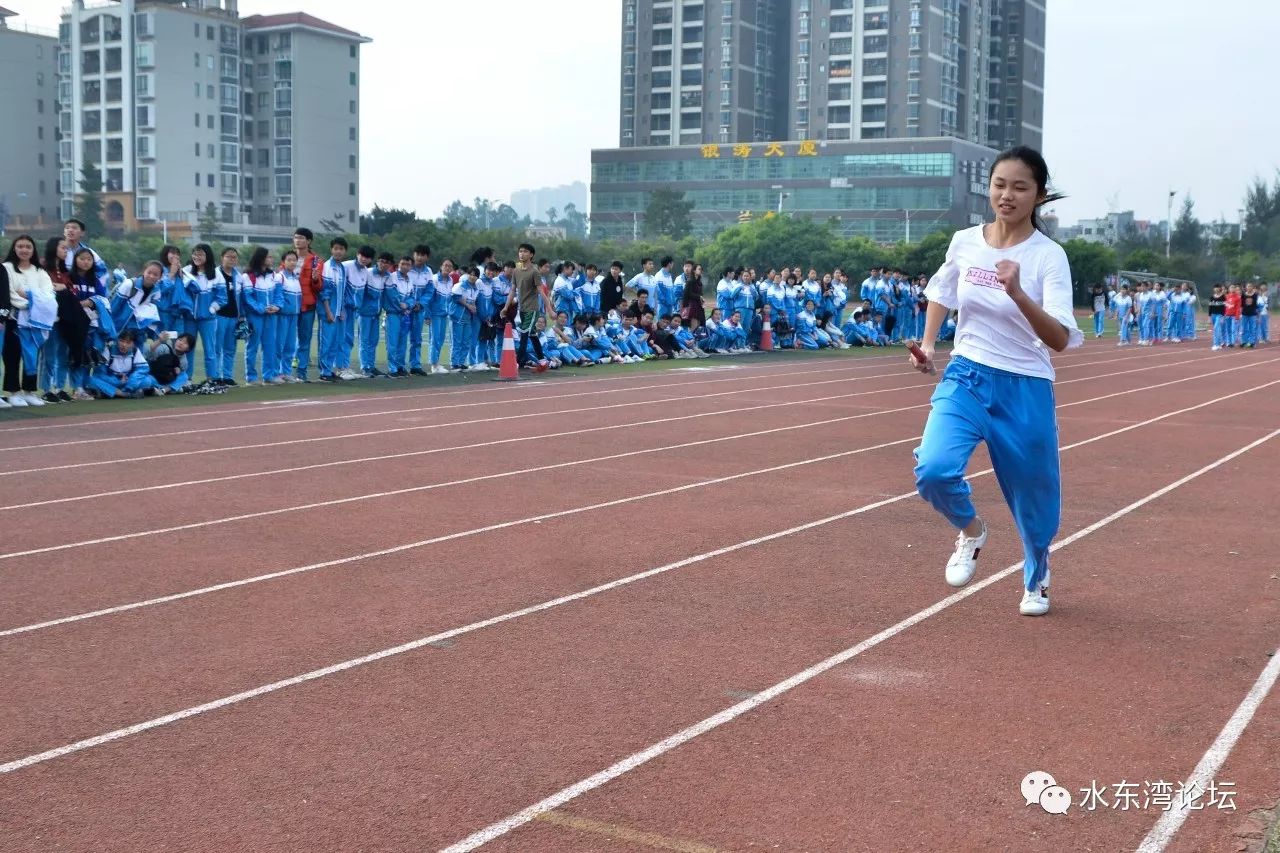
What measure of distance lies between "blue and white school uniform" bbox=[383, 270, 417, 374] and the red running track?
11.8 m

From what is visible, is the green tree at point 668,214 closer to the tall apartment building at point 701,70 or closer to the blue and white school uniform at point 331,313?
the tall apartment building at point 701,70

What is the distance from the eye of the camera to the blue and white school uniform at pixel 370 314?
19359mm

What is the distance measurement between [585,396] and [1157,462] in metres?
7.31

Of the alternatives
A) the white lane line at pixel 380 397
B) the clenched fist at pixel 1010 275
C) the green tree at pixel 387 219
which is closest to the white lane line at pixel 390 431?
the white lane line at pixel 380 397

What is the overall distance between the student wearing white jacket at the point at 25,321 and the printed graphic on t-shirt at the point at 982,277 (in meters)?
11.2

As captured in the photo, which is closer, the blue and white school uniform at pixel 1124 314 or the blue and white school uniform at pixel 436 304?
the blue and white school uniform at pixel 436 304

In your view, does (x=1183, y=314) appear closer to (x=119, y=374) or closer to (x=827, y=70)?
(x=119, y=374)

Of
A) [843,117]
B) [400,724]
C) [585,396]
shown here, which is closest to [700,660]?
[400,724]

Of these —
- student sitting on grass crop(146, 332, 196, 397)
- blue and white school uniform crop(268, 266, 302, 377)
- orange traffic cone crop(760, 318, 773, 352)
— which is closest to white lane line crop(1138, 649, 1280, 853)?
student sitting on grass crop(146, 332, 196, 397)

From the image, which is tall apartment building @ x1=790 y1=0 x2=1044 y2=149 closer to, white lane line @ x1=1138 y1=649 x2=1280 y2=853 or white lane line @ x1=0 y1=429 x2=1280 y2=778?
white lane line @ x1=0 y1=429 x2=1280 y2=778

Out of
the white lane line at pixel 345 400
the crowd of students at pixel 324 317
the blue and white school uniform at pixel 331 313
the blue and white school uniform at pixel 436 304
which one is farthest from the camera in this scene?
the blue and white school uniform at pixel 436 304

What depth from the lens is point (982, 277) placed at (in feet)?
18.8

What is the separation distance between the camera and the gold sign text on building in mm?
107125

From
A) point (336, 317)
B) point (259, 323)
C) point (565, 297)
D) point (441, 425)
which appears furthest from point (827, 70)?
point (441, 425)
